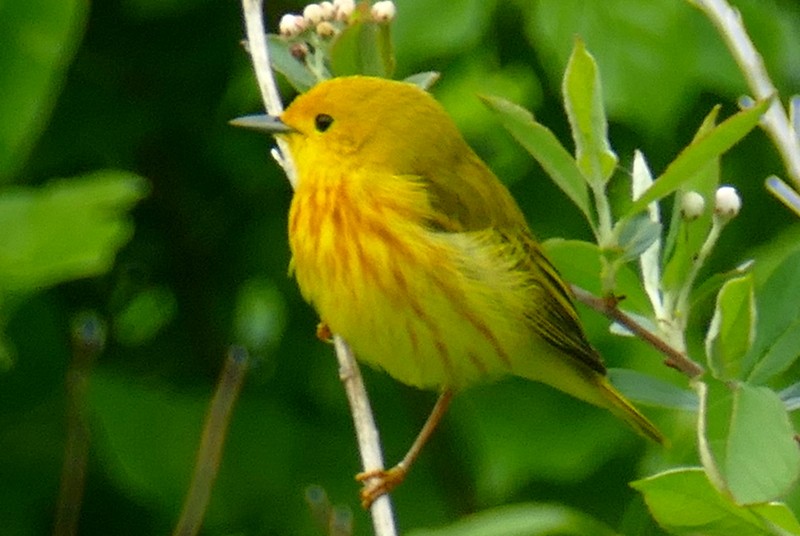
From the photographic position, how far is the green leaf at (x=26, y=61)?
2.81 m

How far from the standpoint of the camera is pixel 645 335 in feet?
6.42

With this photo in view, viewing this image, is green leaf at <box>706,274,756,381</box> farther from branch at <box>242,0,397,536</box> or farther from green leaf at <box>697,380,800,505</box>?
branch at <box>242,0,397,536</box>

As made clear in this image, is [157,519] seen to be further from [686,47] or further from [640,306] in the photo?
[640,306]

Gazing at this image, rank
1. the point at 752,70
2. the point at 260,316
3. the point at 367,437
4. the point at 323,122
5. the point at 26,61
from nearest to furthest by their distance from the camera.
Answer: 1. the point at 752,70
2. the point at 367,437
3. the point at 26,61
4. the point at 323,122
5. the point at 260,316

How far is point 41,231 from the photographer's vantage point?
2330mm

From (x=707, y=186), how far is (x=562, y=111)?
1.81m

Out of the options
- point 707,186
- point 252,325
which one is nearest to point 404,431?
point 252,325

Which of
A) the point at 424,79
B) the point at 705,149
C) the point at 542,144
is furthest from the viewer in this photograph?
the point at 424,79

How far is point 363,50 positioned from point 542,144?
97 centimetres

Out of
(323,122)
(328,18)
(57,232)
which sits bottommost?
(323,122)

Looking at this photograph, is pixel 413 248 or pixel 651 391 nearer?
pixel 651 391

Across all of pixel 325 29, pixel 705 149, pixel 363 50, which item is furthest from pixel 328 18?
pixel 705 149

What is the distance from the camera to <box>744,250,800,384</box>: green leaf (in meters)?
1.88

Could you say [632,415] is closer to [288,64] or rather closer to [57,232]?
[288,64]
